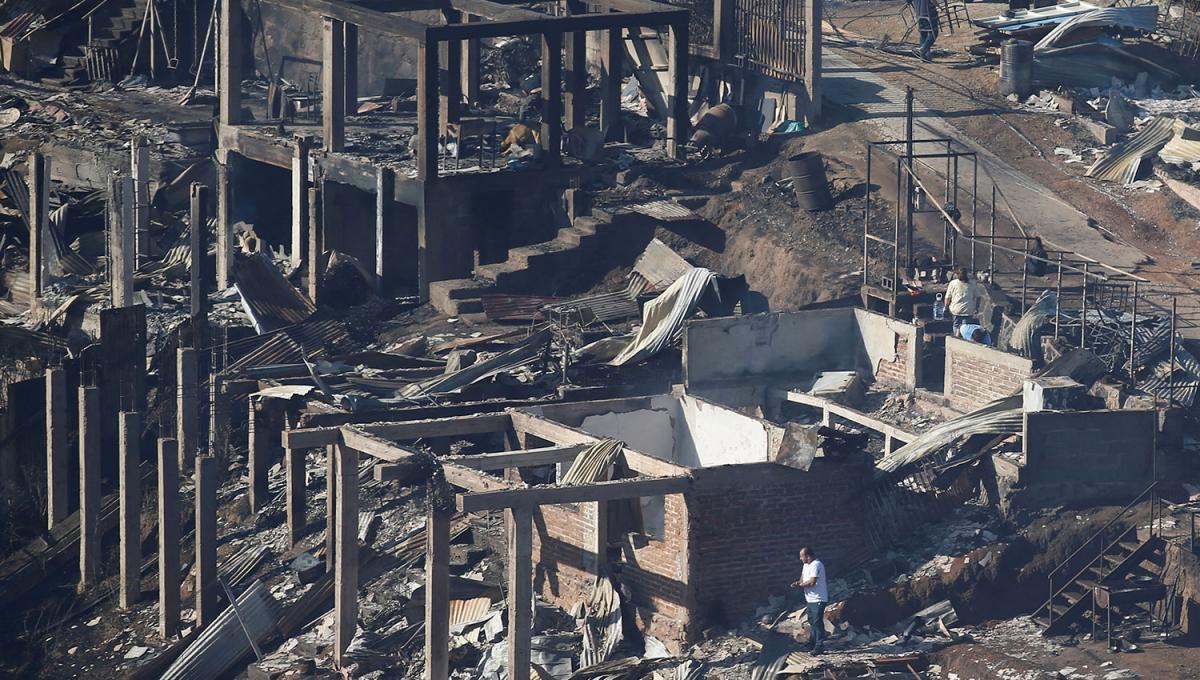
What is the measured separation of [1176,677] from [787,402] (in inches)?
306

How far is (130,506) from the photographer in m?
26.0

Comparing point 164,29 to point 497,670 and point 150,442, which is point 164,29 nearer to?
point 150,442

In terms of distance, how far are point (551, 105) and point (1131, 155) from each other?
8.30 meters

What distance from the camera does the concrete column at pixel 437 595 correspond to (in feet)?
70.8

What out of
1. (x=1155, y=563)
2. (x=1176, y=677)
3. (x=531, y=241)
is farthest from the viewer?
(x=531, y=241)

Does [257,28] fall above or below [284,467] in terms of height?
above

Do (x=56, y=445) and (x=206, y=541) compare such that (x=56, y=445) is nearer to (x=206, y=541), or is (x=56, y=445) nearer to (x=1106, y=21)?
(x=206, y=541)

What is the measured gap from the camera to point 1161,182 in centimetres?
3241

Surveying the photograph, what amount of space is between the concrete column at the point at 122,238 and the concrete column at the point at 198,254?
3.51 ft

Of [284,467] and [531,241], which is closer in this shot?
[284,467]

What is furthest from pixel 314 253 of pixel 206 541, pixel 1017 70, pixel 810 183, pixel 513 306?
pixel 1017 70

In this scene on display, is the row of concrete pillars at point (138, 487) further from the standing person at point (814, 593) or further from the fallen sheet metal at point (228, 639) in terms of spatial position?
the standing person at point (814, 593)

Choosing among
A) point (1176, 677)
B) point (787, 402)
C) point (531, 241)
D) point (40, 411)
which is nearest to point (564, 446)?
point (787, 402)


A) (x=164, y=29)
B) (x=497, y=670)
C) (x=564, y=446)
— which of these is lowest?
(x=497, y=670)
